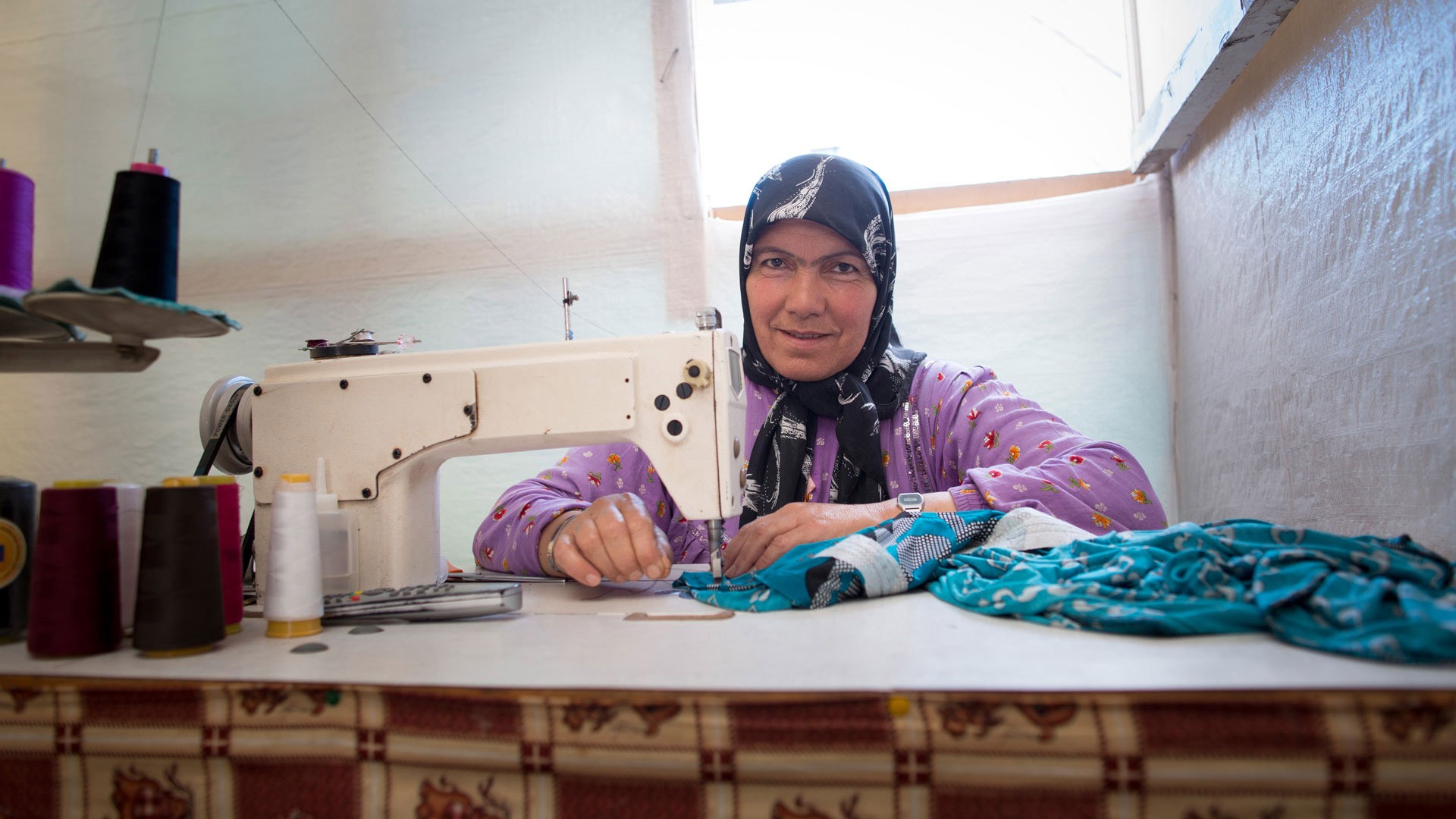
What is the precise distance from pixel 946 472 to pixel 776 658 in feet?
3.78

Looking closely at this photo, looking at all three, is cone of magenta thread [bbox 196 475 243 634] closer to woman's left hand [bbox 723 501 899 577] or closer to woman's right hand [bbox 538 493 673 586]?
woman's right hand [bbox 538 493 673 586]

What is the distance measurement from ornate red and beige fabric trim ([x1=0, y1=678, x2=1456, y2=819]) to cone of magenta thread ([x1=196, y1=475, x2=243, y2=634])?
9.2 inches

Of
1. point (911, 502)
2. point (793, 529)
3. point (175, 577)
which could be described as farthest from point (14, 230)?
point (911, 502)

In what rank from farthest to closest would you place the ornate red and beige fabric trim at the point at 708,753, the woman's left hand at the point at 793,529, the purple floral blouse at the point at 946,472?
the purple floral blouse at the point at 946,472 < the woman's left hand at the point at 793,529 < the ornate red and beige fabric trim at the point at 708,753

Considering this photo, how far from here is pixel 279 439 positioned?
126cm

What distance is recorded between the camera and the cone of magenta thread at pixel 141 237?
0.96 m

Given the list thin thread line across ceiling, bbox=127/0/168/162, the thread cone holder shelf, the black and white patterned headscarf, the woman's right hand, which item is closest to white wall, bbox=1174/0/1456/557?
the black and white patterned headscarf

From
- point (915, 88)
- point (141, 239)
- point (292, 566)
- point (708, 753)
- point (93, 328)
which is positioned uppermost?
point (915, 88)

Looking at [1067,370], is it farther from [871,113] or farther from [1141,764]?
[1141,764]

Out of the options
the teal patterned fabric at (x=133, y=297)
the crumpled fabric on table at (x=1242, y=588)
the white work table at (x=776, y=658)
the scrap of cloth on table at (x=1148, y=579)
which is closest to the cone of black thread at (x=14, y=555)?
the white work table at (x=776, y=658)

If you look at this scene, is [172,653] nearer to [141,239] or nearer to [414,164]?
[141,239]

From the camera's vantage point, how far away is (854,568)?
1036 mm

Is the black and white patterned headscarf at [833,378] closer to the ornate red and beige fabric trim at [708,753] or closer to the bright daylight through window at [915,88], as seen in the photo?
the bright daylight through window at [915,88]

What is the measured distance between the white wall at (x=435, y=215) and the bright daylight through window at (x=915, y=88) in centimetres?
17
